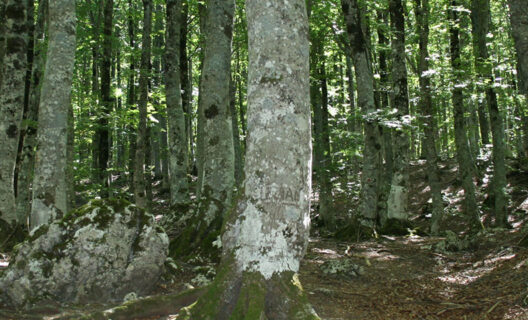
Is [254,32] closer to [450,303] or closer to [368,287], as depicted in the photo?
[450,303]

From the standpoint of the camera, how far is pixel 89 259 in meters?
5.45

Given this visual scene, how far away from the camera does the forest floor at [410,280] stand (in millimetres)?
4820

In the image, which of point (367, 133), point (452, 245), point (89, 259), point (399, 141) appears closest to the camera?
point (89, 259)

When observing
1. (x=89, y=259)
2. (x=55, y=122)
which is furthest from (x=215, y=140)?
(x=89, y=259)

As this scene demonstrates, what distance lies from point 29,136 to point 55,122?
5481 mm

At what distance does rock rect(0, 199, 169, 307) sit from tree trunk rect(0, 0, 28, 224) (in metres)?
3.92

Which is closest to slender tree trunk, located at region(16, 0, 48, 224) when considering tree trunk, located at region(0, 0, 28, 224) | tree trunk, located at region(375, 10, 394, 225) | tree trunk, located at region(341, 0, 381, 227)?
tree trunk, located at region(0, 0, 28, 224)

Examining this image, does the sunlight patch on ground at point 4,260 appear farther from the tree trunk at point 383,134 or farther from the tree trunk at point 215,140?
the tree trunk at point 383,134

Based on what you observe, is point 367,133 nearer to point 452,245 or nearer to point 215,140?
point 452,245

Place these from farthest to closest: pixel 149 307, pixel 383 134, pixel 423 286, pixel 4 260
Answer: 1. pixel 383 134
2. pixel 4 260
3. pixel 423 286
4. pixel 149 307

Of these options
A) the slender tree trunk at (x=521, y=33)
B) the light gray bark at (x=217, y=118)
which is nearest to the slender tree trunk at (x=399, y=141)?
the slender tree trunk at (x=521, y=33)

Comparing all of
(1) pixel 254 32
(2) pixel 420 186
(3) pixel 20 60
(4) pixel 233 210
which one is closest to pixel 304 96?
(1) pixel 254 32

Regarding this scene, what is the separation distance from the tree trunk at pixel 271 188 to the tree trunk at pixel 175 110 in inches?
349

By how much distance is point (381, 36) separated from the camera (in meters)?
17.6
